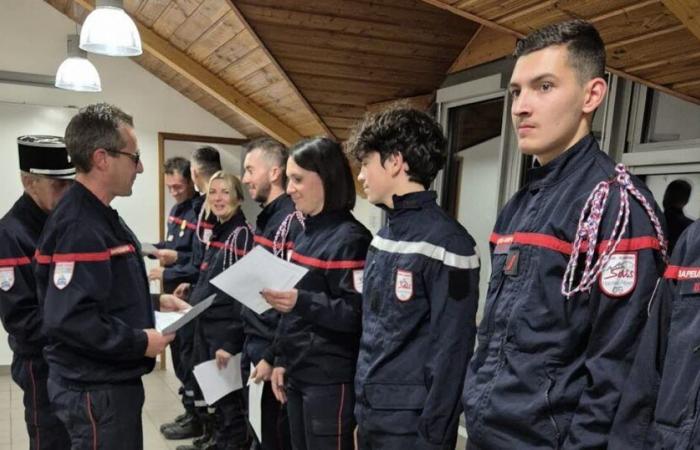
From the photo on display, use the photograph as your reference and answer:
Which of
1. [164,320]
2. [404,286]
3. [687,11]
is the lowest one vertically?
[164,320]

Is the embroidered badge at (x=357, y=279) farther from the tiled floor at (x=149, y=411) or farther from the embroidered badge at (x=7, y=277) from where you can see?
the tiled floor at (x=149, y=411)

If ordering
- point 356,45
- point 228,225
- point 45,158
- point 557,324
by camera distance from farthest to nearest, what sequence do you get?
1. point 356,45
2. point 228,225
3. point 45,158
4. point 557,324

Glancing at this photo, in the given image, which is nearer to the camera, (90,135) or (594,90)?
(594,90)

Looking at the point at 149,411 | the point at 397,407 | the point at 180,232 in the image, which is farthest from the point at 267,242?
the point at 149,411

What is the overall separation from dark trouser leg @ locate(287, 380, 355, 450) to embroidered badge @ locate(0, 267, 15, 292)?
1119 mm

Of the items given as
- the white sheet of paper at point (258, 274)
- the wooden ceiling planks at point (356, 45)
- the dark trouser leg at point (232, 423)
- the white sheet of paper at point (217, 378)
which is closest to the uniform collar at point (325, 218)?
the white sheet of paper at point (258, 274)

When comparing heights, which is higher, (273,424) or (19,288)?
(19,288)

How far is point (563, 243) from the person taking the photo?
902 mm

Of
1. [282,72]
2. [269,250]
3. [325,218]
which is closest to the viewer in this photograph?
[325,218]

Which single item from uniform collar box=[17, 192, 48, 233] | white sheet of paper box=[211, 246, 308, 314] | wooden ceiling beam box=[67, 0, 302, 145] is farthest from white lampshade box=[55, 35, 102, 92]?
white sheet of paper box=[211, 246, 308, 314]

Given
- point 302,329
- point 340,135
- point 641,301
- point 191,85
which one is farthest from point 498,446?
point 191,85

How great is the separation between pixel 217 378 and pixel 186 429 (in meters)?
1.13

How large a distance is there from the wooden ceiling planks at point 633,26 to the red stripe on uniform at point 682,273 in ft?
2.98

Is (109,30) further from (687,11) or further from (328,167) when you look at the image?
(687,11)
